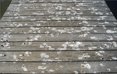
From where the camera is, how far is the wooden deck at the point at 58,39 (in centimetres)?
109

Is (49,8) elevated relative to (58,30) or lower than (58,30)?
elevated

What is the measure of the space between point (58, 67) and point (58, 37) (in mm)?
400

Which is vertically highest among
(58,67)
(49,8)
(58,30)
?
(49,8)

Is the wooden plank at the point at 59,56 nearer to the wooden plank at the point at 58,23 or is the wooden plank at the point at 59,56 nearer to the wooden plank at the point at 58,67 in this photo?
the wooden plank at the point at 58,67

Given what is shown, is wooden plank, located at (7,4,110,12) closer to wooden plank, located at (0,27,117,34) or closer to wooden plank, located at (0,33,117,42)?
wooden plank, located at (0,27,117,34)

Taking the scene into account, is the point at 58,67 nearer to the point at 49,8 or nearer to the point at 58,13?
the point at 58,13

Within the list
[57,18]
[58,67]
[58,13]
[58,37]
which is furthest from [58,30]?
[58,67]

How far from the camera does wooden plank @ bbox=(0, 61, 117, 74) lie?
106 cm

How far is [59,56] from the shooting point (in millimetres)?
1161

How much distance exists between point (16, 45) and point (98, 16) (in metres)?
1.23

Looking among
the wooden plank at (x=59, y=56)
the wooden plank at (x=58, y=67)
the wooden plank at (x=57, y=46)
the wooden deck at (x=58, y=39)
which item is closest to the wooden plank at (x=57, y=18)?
the wooden deck at (x=58, y=39)

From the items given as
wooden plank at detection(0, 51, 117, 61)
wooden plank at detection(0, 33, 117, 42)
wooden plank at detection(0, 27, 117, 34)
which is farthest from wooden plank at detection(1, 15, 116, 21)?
wooden plank at detection(0, 51, 117, 61)

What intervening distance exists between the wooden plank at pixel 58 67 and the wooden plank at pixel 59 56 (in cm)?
5

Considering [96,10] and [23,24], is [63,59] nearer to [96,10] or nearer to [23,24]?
[23,24]
